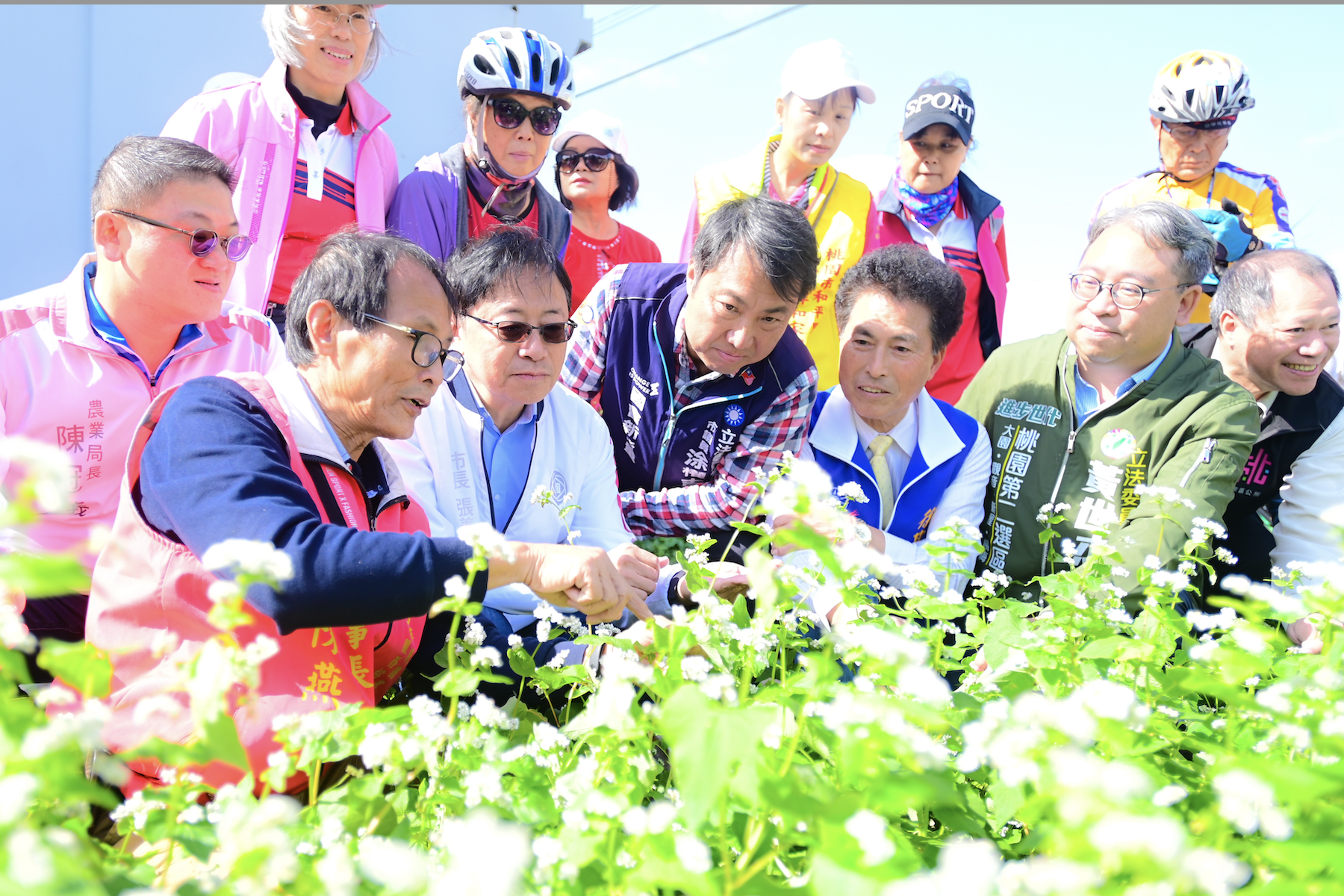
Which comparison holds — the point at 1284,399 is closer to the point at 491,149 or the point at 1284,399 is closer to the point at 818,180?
the point at 818,180

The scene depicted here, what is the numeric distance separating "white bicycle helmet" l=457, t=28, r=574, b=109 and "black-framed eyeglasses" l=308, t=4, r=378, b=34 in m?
0.44

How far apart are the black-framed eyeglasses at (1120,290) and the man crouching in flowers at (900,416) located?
0.49m

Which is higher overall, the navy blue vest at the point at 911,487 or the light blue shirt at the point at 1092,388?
the light blue shirt at the point at 1092,388

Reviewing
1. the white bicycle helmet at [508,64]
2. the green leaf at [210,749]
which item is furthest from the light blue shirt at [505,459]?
the green leaf at [210,749]

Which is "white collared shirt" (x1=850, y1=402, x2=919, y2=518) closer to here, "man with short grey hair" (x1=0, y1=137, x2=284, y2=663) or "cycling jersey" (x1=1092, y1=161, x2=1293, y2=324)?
"cycling jersey" (x1=1092, y1=161, x2=1293, y2=324)

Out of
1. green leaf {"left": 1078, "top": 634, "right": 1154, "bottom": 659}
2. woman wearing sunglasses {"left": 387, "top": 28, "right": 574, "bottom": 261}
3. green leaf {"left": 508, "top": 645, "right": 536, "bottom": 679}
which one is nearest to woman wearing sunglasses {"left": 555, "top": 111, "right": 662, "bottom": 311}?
woman wearing sunglasses {"left": 387, "top": 28, "right": 574, "bottom": 261}

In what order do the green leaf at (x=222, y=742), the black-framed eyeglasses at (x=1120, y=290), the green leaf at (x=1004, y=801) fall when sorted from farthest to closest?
1. the black-framed eyeglasses at (x=1120, y=290)
2. the green leaf at (x=1004, y=801)
3. the green leaf at (x=222, y=742)

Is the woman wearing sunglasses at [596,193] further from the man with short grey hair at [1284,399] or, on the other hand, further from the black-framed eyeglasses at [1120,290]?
the man with short grey hair at [1284,399]

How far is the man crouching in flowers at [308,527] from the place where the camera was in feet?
6.26

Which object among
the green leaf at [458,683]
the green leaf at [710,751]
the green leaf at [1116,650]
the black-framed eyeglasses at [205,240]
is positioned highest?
the black-framed eyeglasses at [205,240]

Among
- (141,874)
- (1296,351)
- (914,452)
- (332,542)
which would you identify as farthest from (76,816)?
(1296,351)

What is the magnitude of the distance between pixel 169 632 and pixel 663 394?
90.3 inches

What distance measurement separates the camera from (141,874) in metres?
1.25

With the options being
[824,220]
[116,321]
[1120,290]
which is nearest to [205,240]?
[116,321]
